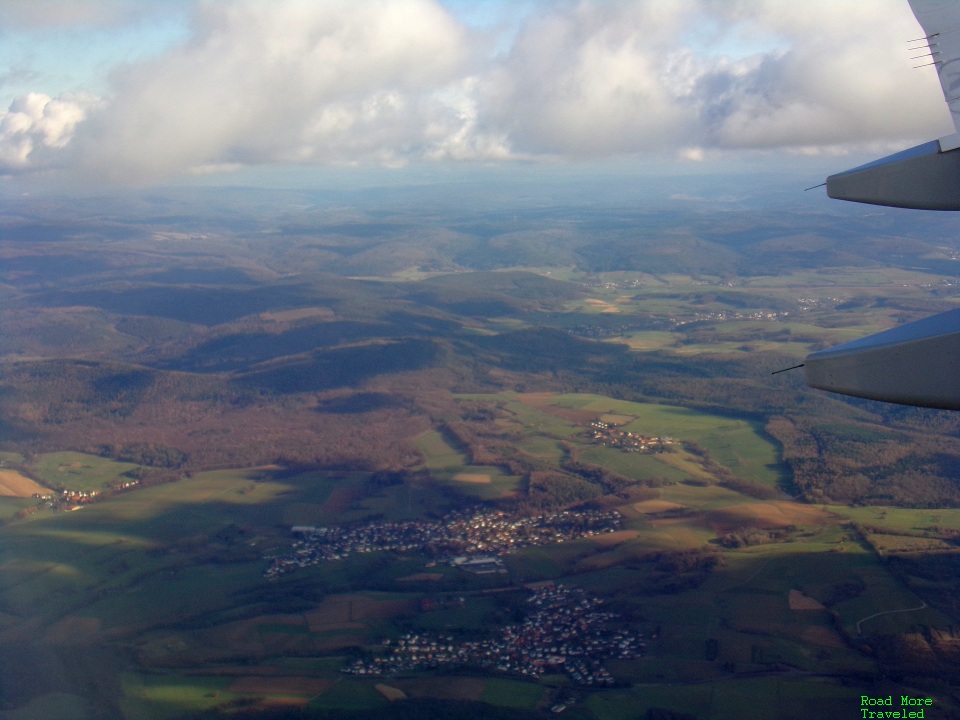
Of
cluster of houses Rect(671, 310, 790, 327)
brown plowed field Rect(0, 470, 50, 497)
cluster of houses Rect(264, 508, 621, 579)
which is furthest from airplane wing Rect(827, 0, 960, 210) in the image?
cluster of houses Rect(671, 310, 790, 327)

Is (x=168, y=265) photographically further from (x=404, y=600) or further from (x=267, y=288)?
(x=404, y=600)

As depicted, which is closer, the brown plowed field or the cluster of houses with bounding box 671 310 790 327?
the brown plowed field

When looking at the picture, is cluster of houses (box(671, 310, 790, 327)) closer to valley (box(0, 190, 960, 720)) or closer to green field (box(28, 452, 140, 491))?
valley (box(0, 190, 960, 720))

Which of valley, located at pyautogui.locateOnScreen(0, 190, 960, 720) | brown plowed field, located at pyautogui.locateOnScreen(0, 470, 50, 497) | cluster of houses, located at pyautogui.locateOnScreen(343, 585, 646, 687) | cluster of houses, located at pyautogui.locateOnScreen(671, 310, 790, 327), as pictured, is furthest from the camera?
cluster of houses, located at pyautogui.locateOnScreen(671, 310, 790, 327)

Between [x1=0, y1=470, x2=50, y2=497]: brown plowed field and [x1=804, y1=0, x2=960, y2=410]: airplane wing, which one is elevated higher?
[x1=804, y1=0, x2=960, y2=410]: airplane wing

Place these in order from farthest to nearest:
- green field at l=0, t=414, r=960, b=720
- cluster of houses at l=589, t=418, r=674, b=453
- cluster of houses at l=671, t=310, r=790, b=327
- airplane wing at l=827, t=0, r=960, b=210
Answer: cluster of houses at l=671, t=310, r=790, b=327, cluster of houses at l=589, t=418, r=674, b=453, green field at l=0, t=414, r=960, b=720, airplane wing at l=827, t=0, r=960, b=210

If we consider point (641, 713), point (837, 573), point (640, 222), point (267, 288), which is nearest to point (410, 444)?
point (837, 573)

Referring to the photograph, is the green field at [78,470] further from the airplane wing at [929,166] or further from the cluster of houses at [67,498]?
the airplane wing at [929,166]

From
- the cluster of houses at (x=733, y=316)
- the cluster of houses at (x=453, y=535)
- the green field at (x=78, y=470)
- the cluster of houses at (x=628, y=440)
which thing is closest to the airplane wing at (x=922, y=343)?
the cluster of houses at (x=453, y=535)

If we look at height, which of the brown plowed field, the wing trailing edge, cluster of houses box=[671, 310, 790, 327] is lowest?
the brown plowed field
